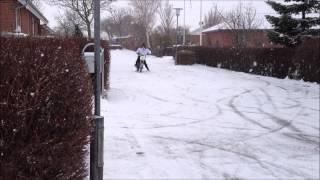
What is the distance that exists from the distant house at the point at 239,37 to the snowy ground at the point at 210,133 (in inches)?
509

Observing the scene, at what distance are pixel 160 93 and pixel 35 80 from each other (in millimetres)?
13488

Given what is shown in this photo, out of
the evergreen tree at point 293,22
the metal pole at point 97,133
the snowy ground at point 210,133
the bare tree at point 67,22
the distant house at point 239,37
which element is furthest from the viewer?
the distant house at point 239,37

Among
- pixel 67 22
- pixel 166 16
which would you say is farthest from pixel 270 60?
pixel 166 16

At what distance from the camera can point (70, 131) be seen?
3027 millimetres

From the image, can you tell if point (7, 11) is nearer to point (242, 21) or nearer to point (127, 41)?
point (242, 21)

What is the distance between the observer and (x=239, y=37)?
38500 millimetres

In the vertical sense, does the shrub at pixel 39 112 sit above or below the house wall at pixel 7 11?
below

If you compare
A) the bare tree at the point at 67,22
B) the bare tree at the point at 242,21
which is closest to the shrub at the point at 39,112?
the bare tree at the point at 67,22

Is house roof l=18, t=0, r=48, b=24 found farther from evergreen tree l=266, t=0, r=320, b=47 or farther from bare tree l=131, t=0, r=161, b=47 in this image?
bare tree l=131, t=0, r=161, b=47

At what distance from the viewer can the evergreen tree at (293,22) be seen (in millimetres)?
23828

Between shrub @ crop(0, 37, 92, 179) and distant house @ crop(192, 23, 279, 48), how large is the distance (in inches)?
989

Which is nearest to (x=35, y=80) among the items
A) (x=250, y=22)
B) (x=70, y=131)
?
(x=70, y=131)

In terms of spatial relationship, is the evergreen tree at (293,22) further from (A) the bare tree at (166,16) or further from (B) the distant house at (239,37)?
(A) the bare tree at (166,16)

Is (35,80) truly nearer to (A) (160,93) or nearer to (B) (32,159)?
(B) (32,159)
